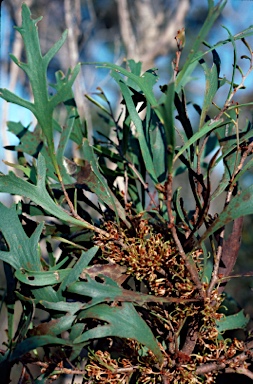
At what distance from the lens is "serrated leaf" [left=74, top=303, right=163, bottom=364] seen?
35 cm

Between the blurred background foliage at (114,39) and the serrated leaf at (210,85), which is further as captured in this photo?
the blurred background foliage at (114,39)

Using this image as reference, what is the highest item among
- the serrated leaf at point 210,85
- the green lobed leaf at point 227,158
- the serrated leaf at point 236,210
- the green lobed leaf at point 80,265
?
the serrated leaf at point 210,85

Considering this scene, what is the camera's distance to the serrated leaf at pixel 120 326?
35 cm

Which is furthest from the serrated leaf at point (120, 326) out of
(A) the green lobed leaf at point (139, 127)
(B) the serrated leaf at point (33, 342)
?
(A) the green lobed leaf at point (139, 127)

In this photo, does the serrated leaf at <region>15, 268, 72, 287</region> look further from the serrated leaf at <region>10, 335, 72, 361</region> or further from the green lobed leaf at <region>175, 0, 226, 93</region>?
the green lobed leaf at <region>175, 0, 226, 93</region>

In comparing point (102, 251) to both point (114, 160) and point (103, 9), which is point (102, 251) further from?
point (103, 9)

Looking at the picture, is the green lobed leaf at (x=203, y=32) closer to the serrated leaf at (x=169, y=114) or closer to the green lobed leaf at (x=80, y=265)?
the serrated leaf at (x=169, y=114)

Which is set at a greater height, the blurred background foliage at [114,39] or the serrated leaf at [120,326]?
the blurred background foliage at [114,39]

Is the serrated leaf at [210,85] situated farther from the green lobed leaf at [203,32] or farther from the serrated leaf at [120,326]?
the serrated leaf at [120,326]

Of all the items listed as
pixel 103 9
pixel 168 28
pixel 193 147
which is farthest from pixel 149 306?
pixel 103 9

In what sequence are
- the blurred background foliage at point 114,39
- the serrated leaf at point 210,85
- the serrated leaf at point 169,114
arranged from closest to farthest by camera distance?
the serrated leaf at point 169,114 → the serrated leaf at point 210,85 → the blurred background foliage at point 114,39

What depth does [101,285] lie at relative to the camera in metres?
0.36

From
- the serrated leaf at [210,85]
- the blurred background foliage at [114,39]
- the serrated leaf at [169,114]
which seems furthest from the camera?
the blurred background foliage at [114,39]

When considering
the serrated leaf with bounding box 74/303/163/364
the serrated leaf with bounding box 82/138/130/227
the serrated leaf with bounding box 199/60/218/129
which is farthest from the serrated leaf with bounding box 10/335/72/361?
the serrated leaf with bounding box 199/60/218/129
